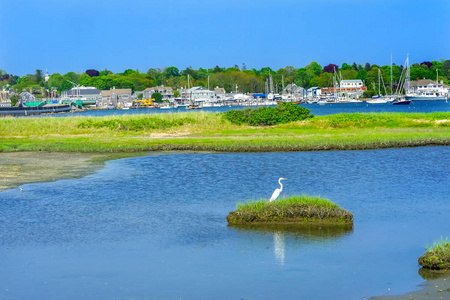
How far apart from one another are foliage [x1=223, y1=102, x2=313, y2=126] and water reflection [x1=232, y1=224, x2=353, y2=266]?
123 ft

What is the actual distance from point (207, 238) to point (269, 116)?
3900cm

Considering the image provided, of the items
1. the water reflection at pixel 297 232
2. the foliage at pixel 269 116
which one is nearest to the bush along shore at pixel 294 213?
the water reflection at pixel 297 232

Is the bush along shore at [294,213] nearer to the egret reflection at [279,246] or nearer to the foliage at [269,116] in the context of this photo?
the egret reflection at [279,246]

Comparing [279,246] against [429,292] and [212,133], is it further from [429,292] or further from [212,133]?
[212,133]

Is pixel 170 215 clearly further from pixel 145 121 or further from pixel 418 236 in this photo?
pixel 145 121

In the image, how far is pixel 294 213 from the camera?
21516 mm

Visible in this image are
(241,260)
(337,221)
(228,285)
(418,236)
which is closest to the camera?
(228,285)

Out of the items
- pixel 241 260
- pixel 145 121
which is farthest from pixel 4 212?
pixel 145 121

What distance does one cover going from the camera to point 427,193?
27.0 m

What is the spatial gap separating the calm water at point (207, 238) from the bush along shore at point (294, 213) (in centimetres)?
58

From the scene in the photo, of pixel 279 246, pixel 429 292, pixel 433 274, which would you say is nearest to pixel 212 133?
pixel 279 246

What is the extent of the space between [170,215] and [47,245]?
512 centimetres

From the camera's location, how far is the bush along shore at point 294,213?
2142 cm

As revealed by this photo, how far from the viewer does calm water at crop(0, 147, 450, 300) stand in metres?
15.9
